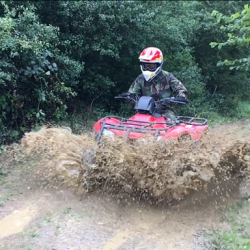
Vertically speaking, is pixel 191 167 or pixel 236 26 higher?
pixel 236 26

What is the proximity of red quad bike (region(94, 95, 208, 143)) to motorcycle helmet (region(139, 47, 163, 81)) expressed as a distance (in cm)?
49

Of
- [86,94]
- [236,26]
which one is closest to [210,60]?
[86,94]

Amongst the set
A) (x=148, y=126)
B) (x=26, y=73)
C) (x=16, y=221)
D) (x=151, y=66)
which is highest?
(x=151, y=66)

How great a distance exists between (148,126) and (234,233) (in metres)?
1.63

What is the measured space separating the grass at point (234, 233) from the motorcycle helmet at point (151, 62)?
7.30 ft

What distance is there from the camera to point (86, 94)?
980cm

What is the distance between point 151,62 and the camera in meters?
5.66

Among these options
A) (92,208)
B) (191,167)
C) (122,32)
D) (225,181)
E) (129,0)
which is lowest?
(92,208)

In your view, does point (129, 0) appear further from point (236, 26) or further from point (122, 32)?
point (236, 26)

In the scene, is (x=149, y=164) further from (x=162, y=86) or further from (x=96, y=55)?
(x=96, y=55)

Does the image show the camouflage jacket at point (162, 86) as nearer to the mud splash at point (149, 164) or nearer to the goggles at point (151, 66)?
the goggles at point (151, 66)

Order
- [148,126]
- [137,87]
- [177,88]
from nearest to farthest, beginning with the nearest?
[148,126] → [177,88] → [137,87]

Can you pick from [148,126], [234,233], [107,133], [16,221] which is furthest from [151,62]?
[16,221]

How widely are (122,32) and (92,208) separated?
553cm
